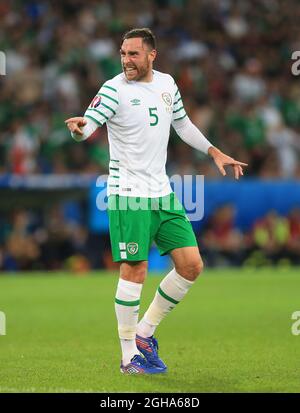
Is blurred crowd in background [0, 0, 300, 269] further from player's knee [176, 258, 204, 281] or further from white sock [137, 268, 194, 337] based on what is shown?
player's knee [176, 258, 204, 281]

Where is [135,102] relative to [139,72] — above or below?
below

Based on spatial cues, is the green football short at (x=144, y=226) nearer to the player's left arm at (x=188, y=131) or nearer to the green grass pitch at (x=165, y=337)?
the player's left arm at (x=188, y=131)

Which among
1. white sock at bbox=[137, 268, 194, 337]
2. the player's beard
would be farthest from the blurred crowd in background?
the player's beard

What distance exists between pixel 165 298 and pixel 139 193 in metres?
0.88

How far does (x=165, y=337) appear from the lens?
10766 millimetres

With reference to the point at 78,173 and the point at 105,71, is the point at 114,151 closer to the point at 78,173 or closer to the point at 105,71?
the point at 78,173

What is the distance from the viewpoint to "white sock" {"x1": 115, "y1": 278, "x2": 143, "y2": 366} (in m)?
8.18

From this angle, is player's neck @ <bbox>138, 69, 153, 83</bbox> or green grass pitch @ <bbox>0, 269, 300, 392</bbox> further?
player's neck @ <bbox>138, 69, 153, 83</bbox>

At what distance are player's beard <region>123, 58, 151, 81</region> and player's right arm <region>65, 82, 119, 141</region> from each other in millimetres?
169

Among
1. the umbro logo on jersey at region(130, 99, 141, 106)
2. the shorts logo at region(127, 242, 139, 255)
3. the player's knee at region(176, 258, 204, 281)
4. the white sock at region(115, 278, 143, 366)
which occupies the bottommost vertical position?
the white sock at region(115, 278, 143, 366)

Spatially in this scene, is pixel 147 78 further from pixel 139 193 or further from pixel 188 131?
pixel 139 193

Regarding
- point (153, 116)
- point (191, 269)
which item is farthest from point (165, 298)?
point (153, 116)

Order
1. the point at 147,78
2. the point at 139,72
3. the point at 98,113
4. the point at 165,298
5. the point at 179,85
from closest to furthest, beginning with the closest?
1. the point at 98,113
2. the point at 139,72
3. the point at 147,78
4. the point at 165,298
5. the point at 179,85

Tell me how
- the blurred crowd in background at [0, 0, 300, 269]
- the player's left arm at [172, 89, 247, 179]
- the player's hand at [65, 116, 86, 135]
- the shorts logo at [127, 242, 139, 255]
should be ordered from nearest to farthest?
the player's hand at [65, 116, 86, 135] → the shorts logo at [127, 242, 139, 255] → the player's left arm at [172, 89, 247, 179] → the blurred crowd in background at [0, 0, 300, 269]
